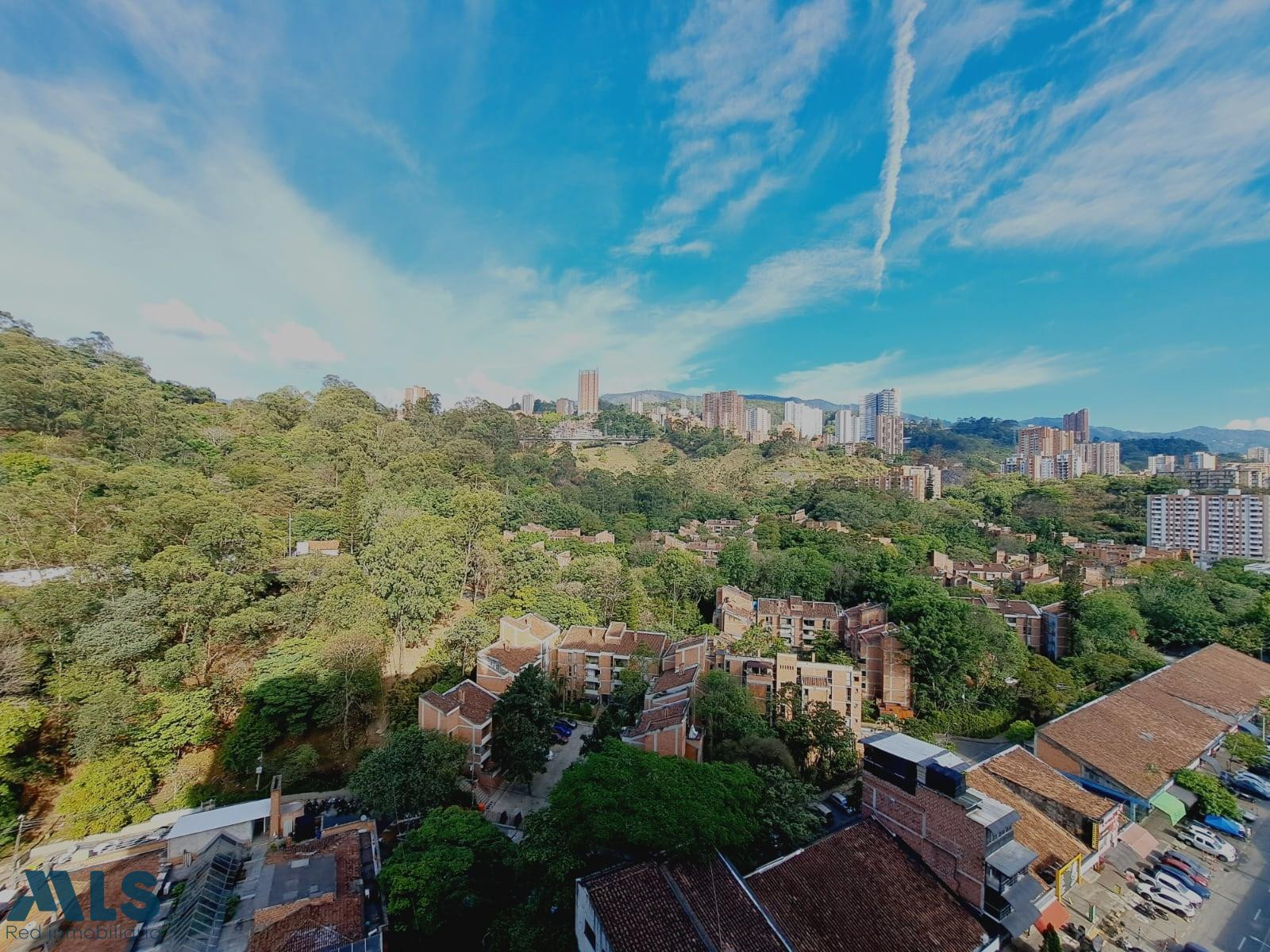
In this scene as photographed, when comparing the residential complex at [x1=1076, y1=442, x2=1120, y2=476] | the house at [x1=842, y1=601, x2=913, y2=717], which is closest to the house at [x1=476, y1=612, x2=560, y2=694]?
the house at [x1=842, y1=601, x2=913, y2=717]

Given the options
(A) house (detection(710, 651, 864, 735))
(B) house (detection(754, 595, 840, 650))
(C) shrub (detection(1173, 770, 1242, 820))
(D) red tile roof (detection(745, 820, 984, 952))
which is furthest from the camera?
(B) house (detection(754, 595, 840, 650))

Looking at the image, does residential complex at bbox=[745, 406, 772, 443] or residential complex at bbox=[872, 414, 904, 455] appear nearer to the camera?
residential complex at bbox=[872, 414, 904, 455]

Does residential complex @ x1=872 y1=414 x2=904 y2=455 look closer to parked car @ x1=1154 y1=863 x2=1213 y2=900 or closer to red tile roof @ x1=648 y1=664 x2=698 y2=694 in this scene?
red tile roof @ x1=648 y1=664 x2=698 y2=694

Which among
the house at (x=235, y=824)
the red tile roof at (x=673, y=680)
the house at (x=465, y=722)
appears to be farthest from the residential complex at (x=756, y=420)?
the house at (x=235, y=824)

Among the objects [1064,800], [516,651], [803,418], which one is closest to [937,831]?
[1064,800]

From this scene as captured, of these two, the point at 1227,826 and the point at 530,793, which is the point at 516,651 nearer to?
the point at 530,793

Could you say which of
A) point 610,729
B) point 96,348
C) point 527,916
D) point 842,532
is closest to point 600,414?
point 842,532
